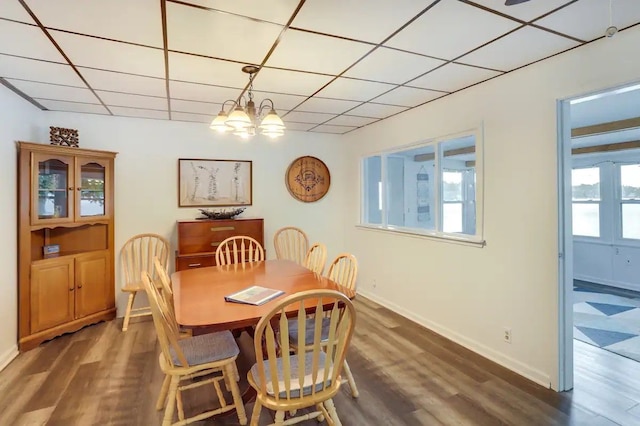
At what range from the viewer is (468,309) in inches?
120

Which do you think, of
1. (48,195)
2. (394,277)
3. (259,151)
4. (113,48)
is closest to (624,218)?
(394,277)

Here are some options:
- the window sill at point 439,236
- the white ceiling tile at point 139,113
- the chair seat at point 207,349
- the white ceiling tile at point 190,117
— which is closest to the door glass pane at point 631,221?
the window sill at point 439,236

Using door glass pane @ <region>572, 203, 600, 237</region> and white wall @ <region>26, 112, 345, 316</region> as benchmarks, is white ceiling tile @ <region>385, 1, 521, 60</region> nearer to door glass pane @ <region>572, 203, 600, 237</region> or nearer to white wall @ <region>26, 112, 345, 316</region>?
white wall @ <region>26, 112, 345, 316</region>

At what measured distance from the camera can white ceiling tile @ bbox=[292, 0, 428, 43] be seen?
1.67 metres

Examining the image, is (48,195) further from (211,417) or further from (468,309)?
(468,309)

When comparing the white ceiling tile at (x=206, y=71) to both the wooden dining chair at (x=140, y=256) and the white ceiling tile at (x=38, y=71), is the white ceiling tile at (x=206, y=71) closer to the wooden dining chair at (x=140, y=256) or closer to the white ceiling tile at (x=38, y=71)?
the white ceiling tile at (x=38, y=71)

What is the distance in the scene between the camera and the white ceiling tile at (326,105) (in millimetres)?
3320

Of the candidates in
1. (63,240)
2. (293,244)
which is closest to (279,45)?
(293,244)

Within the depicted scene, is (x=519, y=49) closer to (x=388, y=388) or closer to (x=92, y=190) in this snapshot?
(x=388, y=388)

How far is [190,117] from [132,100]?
0.73m

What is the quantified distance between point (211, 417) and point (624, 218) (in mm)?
6075

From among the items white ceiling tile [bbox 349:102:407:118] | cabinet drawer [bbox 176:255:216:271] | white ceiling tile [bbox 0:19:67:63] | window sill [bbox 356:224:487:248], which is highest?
white ceiling tile [bbox 349:102:407:118]

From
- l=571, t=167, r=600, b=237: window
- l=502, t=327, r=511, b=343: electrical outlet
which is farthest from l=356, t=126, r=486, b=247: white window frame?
l=571, t=167, r=600, b=237: window

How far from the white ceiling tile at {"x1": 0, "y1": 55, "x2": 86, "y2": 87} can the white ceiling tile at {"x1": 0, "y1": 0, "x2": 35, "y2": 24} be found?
2.13ft
